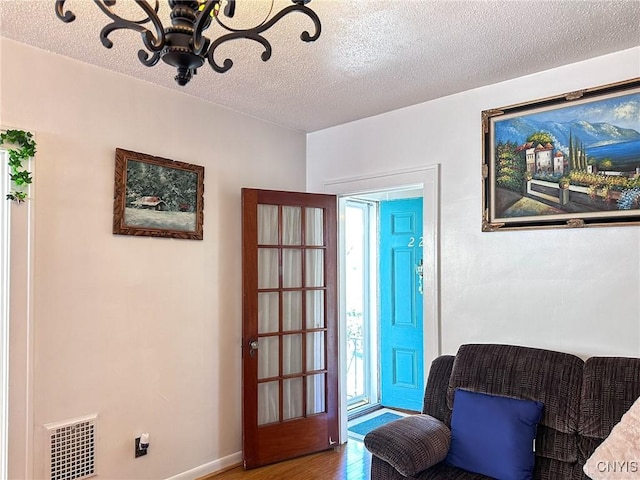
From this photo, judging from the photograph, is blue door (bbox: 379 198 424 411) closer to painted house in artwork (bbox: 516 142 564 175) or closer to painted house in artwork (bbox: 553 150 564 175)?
painted house in artwork (bbox: 516 142 564 175)

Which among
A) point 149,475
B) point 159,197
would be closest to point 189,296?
point 159,197

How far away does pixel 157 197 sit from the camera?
2963mm

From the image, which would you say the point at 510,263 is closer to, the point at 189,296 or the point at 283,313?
the point at 283,313

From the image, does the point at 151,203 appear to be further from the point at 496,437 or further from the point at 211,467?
the point at 496,437

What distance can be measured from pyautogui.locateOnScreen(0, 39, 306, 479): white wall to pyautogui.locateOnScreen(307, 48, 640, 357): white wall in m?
1.28

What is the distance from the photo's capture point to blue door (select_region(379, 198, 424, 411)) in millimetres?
4559

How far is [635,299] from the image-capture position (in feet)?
7.96

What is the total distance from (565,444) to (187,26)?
2.33 meters

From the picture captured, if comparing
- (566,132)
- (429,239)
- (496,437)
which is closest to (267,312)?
(429,239)

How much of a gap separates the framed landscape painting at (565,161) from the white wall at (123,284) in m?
1.77

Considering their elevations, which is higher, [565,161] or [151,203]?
[565,161]

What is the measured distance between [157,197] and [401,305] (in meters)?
2.67

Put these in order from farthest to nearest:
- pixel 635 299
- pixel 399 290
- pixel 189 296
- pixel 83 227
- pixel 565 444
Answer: pixel 399 290 < pixel 189 296 < pixel 83 227 < pixel 635 299 < pixel 565 444

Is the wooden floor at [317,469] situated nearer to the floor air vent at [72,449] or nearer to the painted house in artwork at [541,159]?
the floor air vent at [72,449]
